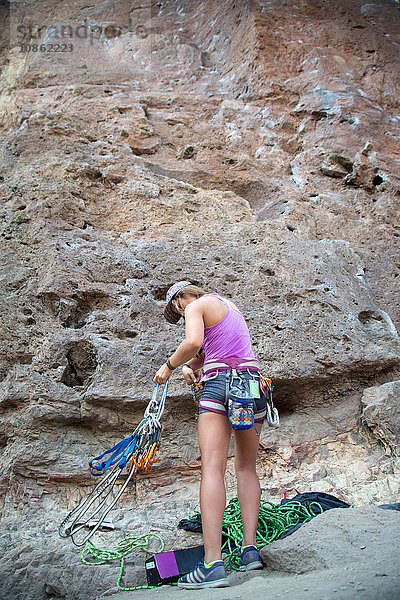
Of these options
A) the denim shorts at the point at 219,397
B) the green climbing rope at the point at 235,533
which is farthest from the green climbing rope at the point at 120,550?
the denim shorts at the point at 219,397

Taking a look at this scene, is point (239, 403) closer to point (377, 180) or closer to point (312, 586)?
point (312, 586)

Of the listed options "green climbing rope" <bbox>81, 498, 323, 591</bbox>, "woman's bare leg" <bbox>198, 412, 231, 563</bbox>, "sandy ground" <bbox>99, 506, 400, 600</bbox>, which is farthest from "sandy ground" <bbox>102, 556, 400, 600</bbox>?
"green climbing rope" <bbox>81, 498, 323, 591</bbox>

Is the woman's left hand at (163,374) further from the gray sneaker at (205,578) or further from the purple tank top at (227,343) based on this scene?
the gray sneaker at (205,578)

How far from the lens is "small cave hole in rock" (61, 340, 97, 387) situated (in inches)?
152

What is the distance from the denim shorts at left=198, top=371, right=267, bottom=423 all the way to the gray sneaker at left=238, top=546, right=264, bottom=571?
2.28 ft

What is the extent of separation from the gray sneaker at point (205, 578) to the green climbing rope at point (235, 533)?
0.33 m

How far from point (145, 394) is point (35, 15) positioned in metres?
9.33

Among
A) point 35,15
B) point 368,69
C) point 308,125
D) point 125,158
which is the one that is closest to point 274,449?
point 125,158

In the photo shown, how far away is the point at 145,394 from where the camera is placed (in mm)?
3703

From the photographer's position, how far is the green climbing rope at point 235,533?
2.81 meters

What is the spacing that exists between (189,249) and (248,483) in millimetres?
2601

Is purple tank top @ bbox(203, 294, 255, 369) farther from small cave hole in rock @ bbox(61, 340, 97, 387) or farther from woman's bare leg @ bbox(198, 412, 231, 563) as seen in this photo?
small cave hole in rock @ bbox(61, 340, 97, 387)

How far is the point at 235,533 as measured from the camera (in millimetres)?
2879

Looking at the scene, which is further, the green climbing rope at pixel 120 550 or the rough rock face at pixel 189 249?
the rough rock face at pixel 189 249
